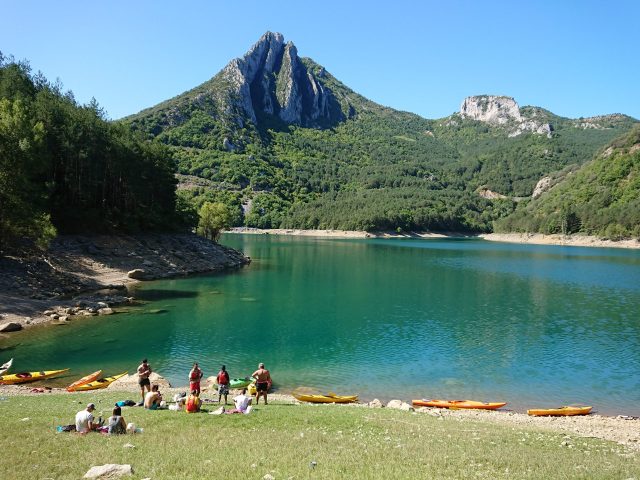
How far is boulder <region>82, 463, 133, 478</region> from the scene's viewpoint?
33.6 ft

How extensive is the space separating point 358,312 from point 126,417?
117ft

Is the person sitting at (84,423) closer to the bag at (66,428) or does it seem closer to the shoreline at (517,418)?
the bag at (66,428)

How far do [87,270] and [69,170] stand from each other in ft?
54.8

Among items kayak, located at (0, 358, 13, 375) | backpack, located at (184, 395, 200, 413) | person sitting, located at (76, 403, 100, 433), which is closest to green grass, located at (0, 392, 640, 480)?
person sitting, located at (76, 403, 100, 433)

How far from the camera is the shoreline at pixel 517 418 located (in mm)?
19781

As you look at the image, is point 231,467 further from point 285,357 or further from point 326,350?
point 326,350

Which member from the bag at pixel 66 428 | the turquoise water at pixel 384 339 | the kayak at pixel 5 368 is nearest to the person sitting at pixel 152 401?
the bag at pixel 66 428

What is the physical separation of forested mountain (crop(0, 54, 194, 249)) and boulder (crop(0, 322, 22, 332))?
1341 cm

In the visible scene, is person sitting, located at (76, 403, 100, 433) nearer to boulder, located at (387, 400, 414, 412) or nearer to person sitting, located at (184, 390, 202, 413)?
person sitting, located at (184, 390, 202, 413)

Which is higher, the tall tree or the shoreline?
the tall tree

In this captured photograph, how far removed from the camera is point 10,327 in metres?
36.3

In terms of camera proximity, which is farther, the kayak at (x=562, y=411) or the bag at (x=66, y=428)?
the kayak at (x=562, y=411)

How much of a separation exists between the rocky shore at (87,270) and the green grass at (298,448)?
2721 centimetres

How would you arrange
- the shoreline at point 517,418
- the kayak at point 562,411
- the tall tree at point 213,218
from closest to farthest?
the shoreline at point 517,418 < the kayak at point 562,411 < the tall tree at point 213,218
